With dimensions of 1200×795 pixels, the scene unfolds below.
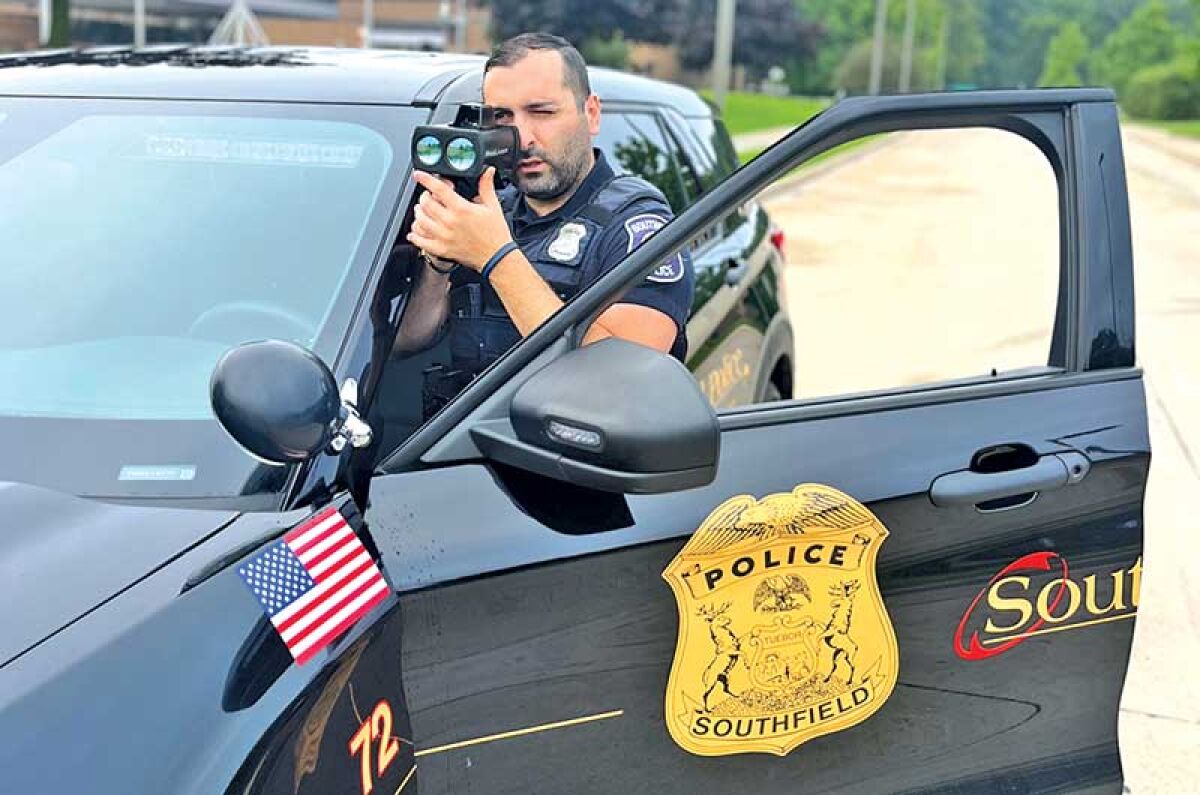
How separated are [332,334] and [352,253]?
15 centimetres

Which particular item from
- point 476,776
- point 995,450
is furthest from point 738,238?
point 476,776

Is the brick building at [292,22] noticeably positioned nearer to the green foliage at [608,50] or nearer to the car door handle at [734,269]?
the green foliage at [608,50]

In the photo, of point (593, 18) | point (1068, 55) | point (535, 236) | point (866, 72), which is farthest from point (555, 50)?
point (1068, 55)

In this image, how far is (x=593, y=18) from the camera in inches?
2363

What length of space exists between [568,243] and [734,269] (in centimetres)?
165

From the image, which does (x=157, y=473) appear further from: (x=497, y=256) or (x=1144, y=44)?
(x=1144, y=44)

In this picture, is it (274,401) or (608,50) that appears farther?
(608,50)

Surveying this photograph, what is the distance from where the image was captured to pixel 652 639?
173 cm

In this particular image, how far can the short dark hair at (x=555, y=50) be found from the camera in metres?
2.22

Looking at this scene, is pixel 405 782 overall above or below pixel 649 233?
below

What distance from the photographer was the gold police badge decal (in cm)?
176

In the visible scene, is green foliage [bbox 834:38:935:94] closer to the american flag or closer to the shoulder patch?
the shoulder patch

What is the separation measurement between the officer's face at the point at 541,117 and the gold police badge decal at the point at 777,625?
740 mm

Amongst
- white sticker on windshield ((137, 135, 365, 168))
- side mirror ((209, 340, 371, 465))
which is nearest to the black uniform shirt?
white sticker on windshield ((137, 135, 365, 168))
